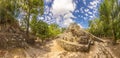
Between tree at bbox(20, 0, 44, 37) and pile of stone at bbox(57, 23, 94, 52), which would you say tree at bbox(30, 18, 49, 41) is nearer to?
tree at bbox(20, 0, 44, 37)

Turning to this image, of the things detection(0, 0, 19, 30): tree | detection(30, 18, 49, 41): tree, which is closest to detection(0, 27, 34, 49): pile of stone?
detection(0, 0, 19, 30): tree

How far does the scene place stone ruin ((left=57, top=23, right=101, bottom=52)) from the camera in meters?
23.5

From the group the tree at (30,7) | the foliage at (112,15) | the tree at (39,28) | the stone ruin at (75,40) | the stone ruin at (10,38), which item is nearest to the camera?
the stone ruin at (10,38)

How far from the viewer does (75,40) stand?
2517cm

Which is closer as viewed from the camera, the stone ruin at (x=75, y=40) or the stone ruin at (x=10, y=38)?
the stone ruin at (x=10, y=38)

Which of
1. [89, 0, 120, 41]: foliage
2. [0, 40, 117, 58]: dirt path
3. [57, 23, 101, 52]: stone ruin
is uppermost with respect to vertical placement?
[89, 0, 120, 41]: foliage

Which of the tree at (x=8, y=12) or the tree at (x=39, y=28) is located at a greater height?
the tree at (x=8, y=12)

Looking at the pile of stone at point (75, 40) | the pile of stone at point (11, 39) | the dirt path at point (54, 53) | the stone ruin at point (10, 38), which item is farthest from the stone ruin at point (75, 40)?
the pile of stone at point (11, 39)

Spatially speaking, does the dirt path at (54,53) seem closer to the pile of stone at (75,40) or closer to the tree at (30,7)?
the pile of stone at (75,40)

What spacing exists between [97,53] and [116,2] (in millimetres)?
9324

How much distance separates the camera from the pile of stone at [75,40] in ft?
77.3

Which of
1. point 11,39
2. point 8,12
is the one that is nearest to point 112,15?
point 8,12

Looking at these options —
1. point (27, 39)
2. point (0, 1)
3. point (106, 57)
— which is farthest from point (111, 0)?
point (0, 1)

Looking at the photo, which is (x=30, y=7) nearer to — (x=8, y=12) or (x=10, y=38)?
(x=8, y=12)
